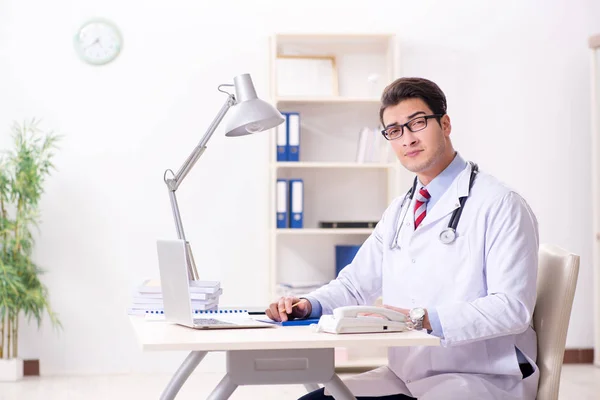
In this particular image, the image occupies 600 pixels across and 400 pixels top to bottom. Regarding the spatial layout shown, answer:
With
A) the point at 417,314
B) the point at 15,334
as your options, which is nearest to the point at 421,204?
the point at 417,314

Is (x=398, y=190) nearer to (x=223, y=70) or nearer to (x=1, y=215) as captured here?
(x=223, y=70)

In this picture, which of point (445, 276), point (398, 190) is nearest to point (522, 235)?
point (445, 276)

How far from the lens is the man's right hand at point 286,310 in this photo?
6.90ft

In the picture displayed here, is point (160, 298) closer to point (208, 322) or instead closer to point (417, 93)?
point (208, 322)

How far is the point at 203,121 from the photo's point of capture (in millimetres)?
4848

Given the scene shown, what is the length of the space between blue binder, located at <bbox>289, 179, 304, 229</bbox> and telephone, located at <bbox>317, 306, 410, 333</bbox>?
9.19 feet

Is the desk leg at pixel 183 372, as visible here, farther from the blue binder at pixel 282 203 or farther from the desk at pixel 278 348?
the blue binder at pixel 282 203

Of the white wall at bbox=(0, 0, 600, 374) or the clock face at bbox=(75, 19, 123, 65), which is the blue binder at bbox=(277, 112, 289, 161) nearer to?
the white wall at bbox=(0, 0, 600, 374)

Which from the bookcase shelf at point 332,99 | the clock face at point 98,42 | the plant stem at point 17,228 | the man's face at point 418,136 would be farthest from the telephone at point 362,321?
the clock face at point 98,42

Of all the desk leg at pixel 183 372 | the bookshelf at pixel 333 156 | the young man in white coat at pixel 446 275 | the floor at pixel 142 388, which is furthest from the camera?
the bookshelf at pixel 333 156

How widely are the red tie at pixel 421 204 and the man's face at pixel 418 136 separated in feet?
0.22

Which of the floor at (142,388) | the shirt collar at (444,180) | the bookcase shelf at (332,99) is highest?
the bookcase shelf at (332,99)

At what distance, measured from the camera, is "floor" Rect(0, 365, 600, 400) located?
418 centimetres

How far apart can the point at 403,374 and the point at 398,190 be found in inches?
103
